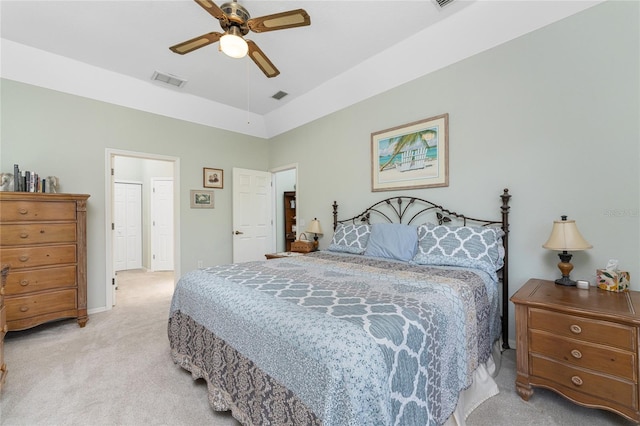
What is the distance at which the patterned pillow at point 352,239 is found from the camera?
3223 millimetres

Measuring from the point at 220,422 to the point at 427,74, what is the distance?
11.8 ft

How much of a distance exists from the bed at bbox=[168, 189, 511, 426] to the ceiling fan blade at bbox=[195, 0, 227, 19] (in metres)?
1.88

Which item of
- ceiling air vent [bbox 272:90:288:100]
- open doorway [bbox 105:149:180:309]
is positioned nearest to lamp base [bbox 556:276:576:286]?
ceiling air vent [bbox 272:90:288:100]

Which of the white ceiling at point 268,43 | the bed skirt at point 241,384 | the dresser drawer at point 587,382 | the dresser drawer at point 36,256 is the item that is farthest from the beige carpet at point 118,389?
the white ceiling at point 268,43

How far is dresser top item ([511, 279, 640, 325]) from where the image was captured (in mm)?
1521

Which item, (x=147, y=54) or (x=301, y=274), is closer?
(x=301, y=274)

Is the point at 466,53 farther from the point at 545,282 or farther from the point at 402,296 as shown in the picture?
the point at 402,296

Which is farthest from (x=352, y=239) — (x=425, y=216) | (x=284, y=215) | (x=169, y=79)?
(x=169, y=79)

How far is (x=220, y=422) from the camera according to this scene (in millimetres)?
1643

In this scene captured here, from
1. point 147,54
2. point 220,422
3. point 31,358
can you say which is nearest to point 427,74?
point 147,54

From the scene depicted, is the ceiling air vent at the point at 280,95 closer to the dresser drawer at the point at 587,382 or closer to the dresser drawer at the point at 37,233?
the dresser drawer at the point at 37,233

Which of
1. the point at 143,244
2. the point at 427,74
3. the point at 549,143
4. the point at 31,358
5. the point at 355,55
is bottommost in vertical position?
the point at 31,358

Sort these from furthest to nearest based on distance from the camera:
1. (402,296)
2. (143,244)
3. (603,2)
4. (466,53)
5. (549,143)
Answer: (143,244), (466,53), (549,143), (603,2), (402,296)

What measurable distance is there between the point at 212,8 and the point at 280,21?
1.54ft
